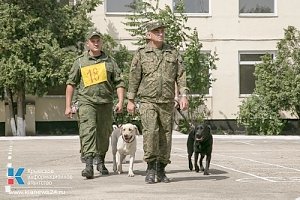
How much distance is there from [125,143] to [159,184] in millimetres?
1512

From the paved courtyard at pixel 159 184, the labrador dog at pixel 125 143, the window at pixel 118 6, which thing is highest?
the window at pixel 118 6

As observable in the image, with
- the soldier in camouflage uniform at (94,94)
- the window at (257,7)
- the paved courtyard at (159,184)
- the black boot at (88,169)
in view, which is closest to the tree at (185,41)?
the window at (257,7)

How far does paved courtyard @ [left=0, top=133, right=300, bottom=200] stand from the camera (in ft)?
31.1

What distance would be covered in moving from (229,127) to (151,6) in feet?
20.3

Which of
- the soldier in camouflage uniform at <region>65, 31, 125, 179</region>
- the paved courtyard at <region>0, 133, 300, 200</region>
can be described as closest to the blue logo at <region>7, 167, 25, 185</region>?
the paved courtyard at <region>0, 133, 300, 200</region>

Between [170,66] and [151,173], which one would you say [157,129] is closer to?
[151,173]

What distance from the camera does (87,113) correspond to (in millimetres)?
11633

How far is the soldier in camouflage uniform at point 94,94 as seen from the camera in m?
11.6

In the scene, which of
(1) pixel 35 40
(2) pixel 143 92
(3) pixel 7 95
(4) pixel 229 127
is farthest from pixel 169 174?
(4) pixel 229 127

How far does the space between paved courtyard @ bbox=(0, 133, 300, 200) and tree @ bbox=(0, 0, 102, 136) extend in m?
9.40

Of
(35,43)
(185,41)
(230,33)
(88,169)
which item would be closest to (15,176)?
(88,169)

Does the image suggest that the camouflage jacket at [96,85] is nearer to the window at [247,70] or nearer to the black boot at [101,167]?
the black boot at [101,167]

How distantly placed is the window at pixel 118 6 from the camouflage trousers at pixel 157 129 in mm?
20980

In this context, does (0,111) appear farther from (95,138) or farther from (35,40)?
(95,138)
